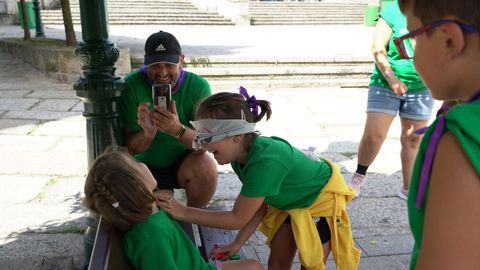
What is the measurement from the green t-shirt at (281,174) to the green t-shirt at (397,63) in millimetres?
1299

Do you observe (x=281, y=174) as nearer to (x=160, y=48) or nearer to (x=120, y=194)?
(x=120, y=194)

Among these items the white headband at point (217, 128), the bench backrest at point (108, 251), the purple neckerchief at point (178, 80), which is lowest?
the bench backrest at point (108, 251)

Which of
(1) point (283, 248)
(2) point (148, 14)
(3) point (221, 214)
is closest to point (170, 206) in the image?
(3) point (221, 214)

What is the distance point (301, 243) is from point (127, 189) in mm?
903

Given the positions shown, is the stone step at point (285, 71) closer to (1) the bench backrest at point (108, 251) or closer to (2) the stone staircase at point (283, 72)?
(2) the stone staircase at point (283, 72)

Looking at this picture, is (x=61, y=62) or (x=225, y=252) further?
(x=61, y=62)

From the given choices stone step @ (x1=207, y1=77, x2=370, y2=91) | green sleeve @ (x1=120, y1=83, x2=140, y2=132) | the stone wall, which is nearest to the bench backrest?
green sleeve @ (x1=120, y1=83, x2=140, y2=132)

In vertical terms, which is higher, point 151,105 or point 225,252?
point 151,105

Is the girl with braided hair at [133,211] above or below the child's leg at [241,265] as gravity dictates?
above

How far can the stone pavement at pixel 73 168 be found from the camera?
2.92 metres

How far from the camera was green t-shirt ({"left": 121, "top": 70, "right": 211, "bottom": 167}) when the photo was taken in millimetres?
2711

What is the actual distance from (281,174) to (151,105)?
1.13 m

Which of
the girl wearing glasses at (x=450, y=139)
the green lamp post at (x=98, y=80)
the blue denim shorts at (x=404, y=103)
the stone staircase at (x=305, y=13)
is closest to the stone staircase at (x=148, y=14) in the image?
the stone staircase at (x=305, y=13)

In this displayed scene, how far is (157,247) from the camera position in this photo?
1.58m
